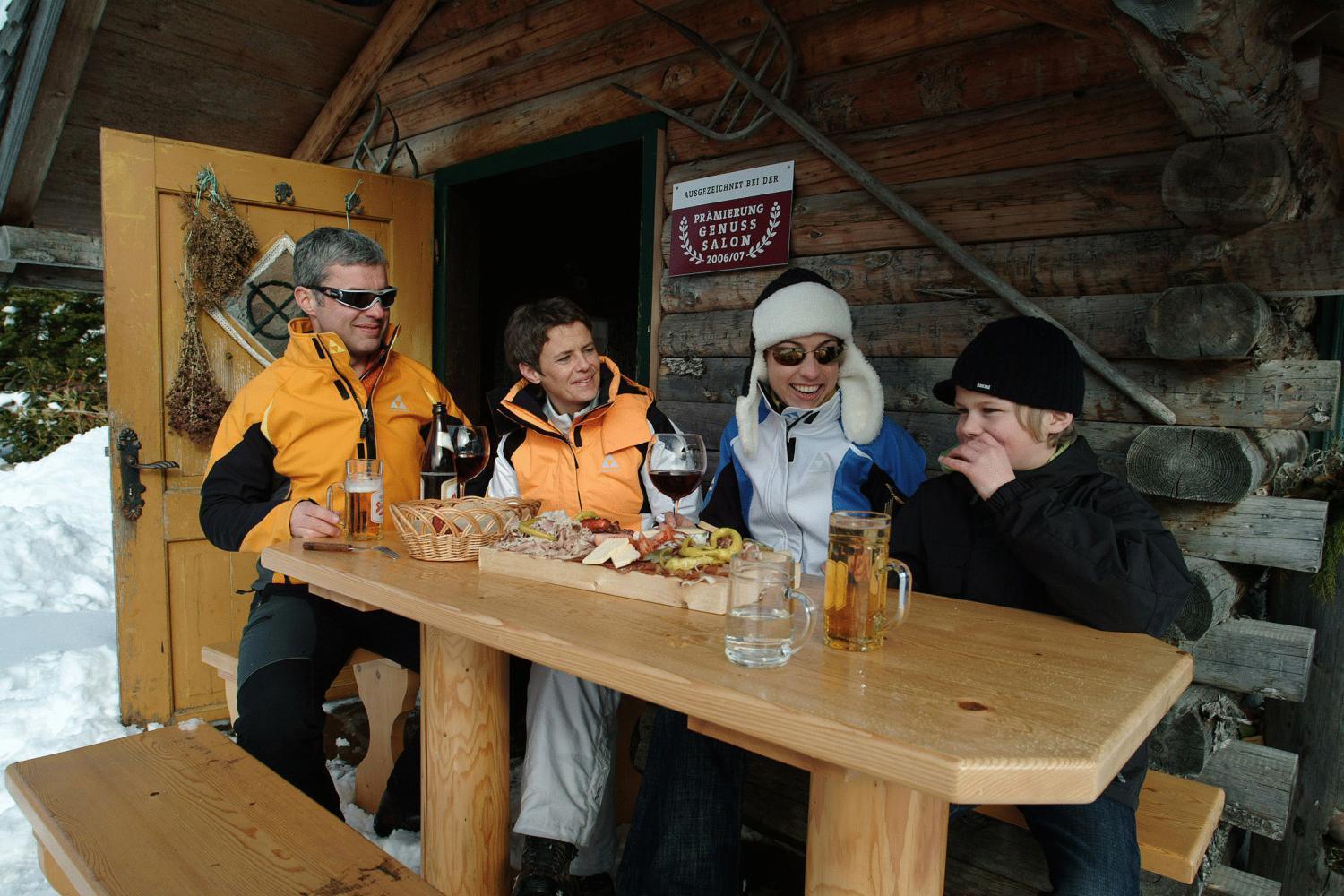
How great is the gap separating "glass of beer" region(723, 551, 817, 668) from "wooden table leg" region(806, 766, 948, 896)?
0.19 meters

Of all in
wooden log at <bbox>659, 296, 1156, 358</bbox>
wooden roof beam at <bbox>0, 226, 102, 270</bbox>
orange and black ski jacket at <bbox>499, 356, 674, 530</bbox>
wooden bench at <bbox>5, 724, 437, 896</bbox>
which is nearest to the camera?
wooden bench at <bbox>5, 724, 437, 896</bbox>

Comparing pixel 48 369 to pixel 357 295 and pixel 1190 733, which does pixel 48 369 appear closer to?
pixel 357 295

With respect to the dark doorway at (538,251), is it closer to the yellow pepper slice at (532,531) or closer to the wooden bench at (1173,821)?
the yellow pepper slice at (532,531)

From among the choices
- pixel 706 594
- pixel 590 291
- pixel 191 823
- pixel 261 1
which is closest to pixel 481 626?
pixel 706 594

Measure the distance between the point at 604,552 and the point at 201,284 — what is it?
3135mm

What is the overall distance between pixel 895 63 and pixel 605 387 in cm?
151

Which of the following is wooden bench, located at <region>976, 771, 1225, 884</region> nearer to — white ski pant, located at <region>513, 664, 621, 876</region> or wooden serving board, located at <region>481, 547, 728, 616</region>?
wooden serving board, located at <region>481, 547, 728, 616</region>

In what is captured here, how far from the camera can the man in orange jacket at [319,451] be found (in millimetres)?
2449

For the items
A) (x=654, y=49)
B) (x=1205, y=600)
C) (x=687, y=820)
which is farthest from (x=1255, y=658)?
(x=654, y=49)

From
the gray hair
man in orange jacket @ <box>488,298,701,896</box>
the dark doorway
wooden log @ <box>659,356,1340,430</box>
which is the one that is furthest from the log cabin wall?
the gray hair

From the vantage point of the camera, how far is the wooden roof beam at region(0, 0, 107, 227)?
13.7 ft

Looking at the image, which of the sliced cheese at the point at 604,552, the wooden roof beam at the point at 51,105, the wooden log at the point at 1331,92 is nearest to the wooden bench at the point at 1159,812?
the sliced cheese at the point at 604,552

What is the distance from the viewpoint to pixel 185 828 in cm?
160

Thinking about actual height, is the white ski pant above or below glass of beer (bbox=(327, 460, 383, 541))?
below
